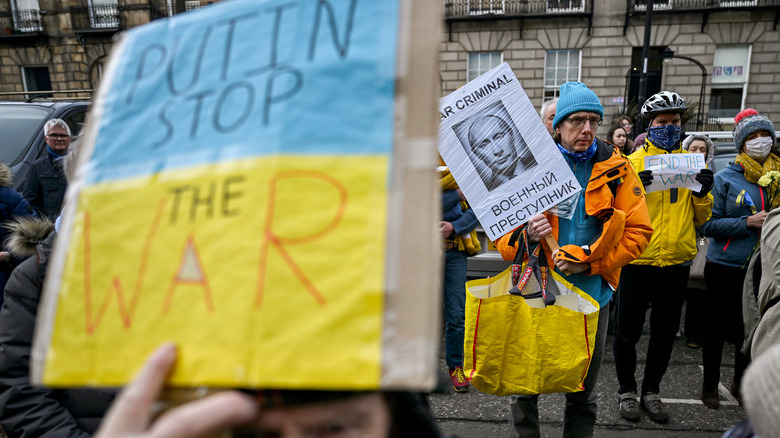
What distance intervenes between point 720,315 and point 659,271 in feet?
1.81

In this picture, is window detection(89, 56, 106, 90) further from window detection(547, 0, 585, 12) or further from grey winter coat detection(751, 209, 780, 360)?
grey winter coat detection(751, 209, 780, 360)

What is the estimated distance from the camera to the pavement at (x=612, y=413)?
330 centimetres

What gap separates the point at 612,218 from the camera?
2422mm

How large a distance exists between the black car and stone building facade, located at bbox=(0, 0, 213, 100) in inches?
688

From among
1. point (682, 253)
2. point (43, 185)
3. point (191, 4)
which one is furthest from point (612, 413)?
point (191, 4)

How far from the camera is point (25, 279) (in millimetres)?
1589

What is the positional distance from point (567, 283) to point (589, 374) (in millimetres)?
541

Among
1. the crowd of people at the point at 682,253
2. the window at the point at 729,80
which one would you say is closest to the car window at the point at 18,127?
the crowd of people at the point at 682,253

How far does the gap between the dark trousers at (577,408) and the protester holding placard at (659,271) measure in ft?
2.81

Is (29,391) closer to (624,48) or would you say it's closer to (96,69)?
(624,48)

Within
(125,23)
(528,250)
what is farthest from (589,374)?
(125,23)

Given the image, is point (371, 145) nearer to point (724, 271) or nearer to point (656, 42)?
point (724, 271)

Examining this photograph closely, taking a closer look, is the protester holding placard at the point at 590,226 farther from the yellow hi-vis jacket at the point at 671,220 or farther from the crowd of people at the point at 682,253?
the yellow hi-vis jacket at the point at 671,220

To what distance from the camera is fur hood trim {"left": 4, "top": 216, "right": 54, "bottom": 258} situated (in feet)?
5.59
